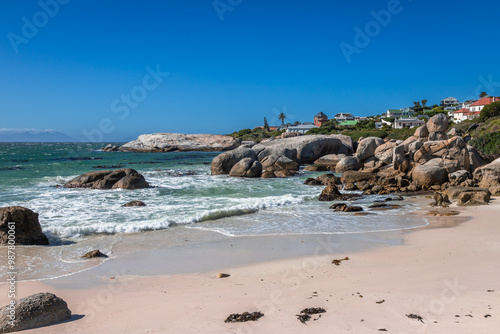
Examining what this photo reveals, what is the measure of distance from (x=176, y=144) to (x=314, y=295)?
250ft

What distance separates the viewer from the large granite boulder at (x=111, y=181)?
2073 cm

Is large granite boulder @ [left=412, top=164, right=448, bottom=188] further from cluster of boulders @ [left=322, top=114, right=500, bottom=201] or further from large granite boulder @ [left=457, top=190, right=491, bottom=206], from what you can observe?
large granite boulder @ [left=457, top=190, right=491, bottom=206]

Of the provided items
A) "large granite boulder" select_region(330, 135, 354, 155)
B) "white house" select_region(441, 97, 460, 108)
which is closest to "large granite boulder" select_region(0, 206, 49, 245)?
"large granite boulder" select_region(330, 135, 354, 155)

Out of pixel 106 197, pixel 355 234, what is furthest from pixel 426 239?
pixel 106 197

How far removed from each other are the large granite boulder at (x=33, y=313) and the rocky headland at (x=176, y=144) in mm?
73641

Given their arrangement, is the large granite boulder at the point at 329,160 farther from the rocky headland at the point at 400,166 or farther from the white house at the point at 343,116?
the white house at the point at 343,116

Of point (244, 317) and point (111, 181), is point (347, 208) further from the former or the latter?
point (111, 181)

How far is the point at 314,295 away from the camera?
20.1 ft

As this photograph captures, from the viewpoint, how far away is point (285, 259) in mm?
8383

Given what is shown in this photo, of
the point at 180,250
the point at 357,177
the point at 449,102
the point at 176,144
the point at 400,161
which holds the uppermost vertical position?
the point at 449,102

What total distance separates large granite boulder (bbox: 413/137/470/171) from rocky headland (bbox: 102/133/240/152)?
6035cm

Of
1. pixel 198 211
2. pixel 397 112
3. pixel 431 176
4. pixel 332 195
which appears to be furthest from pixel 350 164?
pixel 397 112

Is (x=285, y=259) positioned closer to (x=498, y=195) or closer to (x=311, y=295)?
(x=311, y=295)

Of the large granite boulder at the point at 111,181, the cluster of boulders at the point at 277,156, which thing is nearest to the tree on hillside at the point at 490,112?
the cluster of boulders at the point at 277,156
